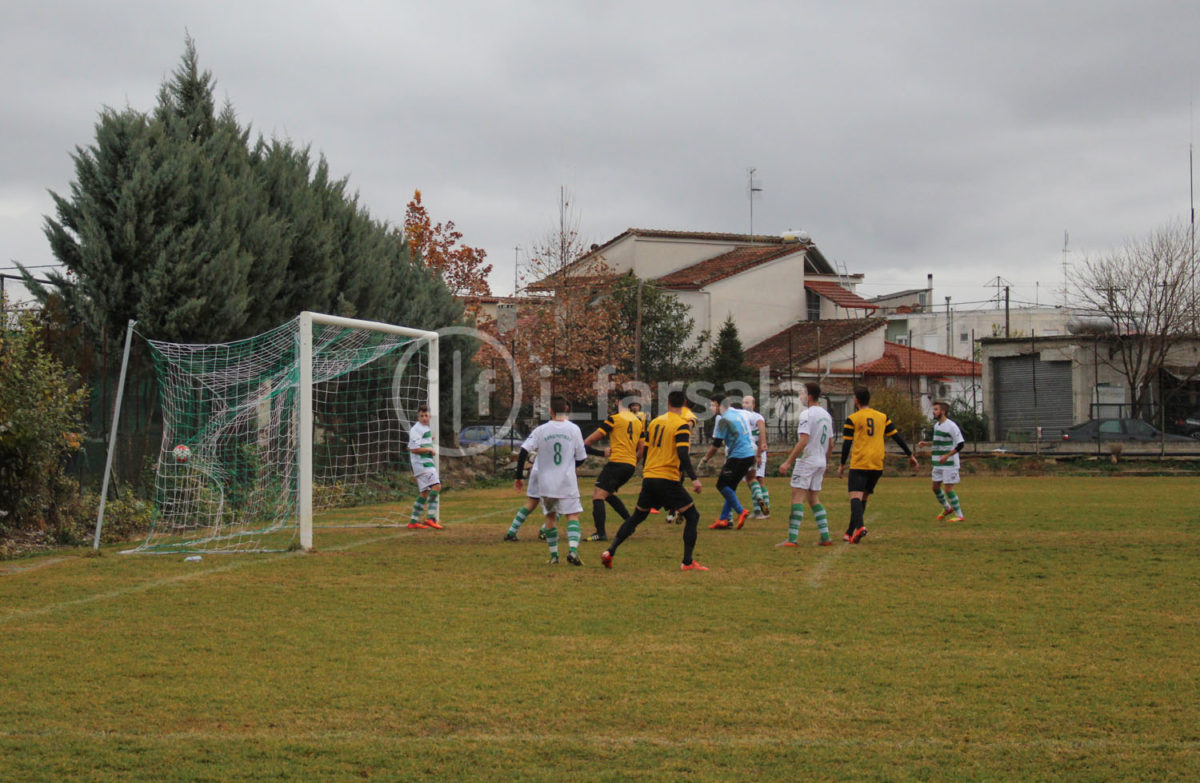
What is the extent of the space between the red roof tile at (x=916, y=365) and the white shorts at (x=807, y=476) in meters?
32.7

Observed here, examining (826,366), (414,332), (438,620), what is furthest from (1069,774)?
(826,366)

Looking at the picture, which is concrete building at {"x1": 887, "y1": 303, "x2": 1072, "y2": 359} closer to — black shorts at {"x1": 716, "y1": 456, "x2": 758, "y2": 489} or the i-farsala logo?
the i-farsala logo

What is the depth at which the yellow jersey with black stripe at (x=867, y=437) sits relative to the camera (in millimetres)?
14133

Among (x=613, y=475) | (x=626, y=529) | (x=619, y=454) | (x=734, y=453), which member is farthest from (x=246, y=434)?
(x=626, y=529)

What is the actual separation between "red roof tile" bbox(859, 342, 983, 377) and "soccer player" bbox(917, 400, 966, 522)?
27.4 meters

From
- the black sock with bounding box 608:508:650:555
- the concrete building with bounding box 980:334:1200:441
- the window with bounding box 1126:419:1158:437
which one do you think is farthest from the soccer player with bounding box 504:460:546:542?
the concrete building with bounding box 980:334:1200:441

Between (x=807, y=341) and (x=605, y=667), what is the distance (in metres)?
46.1

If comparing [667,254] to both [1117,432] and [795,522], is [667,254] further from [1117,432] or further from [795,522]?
[795,522]

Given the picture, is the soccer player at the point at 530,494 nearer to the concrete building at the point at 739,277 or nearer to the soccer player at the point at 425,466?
the soccer player at the point at 425,466

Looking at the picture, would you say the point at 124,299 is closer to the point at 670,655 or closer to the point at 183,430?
the point at 183,430

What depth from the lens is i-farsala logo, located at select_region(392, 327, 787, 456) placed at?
24.5 m

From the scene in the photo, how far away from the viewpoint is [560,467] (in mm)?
12320

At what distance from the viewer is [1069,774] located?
5.01 m

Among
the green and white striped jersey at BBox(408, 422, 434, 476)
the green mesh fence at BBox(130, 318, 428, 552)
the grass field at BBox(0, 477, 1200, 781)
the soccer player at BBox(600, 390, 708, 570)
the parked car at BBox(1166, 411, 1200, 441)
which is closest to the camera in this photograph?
the grass field at BBox(0, 477, 1200, 781)
